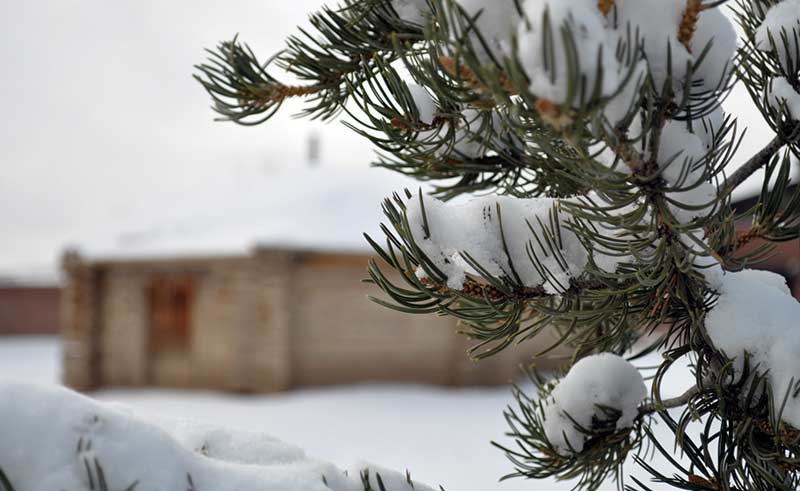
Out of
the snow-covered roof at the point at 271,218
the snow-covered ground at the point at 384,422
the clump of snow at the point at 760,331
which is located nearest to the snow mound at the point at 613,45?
the clump of snow at the point at 760,331

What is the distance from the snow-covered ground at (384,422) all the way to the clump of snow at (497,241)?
368 cm

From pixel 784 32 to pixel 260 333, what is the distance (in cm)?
982

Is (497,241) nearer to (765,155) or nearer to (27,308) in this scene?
(765,155)

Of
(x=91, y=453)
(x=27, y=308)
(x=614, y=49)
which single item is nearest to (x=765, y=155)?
(x=614, y=49)

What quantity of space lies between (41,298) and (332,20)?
2371 cm

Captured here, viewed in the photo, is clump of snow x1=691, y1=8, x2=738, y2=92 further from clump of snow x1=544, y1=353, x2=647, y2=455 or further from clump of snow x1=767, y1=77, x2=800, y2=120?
clump of snow x1=544, y1=353, x2=647, y2=455

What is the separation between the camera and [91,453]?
3.00 feet

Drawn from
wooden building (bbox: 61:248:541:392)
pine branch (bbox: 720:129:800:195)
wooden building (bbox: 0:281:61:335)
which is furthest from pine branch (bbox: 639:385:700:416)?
wooden building (bbox: 0:281:61:335)

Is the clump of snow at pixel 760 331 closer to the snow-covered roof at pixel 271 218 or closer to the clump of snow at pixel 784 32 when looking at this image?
the clump of snow at pixel 784 32

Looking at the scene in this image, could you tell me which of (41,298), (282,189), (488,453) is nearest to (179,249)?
(282,189)

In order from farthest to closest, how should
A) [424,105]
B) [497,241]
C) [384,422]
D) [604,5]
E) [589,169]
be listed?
[384,422] < [424,105] < [497,241] < [589,169] < [604,5]

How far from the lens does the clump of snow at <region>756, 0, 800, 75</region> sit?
3.88 feet

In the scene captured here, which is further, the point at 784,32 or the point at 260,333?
the point at 260,333

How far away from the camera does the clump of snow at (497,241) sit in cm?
110
